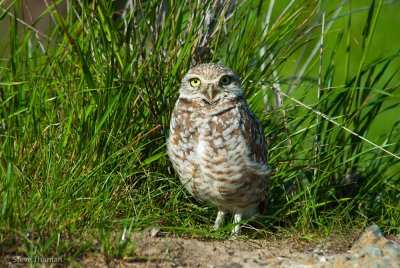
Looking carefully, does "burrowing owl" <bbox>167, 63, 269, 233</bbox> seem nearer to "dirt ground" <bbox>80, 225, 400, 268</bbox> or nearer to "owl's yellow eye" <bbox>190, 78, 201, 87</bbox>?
"owl's yellow eye" <bbox>190, 78, 201, 87</bbox>

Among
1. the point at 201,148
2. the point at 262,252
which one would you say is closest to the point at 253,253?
the point at 262,252

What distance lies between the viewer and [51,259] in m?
3.38

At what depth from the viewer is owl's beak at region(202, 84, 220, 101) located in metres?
4.44

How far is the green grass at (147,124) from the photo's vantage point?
409 centimetres

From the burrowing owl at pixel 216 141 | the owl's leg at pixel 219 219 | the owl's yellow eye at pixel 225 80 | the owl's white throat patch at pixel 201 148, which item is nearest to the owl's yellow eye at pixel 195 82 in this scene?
the burrowing owl at pixel 216 141

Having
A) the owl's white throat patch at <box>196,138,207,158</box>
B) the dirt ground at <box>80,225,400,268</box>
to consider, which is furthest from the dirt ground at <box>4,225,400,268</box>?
the owl's white throat patch at <box>196,138,207,158</box>

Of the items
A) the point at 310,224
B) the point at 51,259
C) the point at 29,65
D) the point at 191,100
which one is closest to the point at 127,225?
the point at 51,259

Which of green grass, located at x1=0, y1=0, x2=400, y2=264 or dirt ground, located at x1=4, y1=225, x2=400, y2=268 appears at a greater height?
green grass, located at x1=0, y1=0, x2=400, y2=264

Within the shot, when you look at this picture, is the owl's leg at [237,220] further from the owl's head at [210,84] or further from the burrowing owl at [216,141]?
the owl's head at [210,84]

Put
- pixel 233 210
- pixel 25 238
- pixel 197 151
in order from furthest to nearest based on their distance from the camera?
1. pixel 233 210
2. pixel 197 151
3. pixel 25 238

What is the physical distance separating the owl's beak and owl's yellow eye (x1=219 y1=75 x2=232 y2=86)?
0.05 metres

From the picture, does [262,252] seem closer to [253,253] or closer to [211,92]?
[253,253]

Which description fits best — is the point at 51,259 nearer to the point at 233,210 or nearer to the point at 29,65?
the point at 233,210

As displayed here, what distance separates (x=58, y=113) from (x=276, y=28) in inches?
55.0
